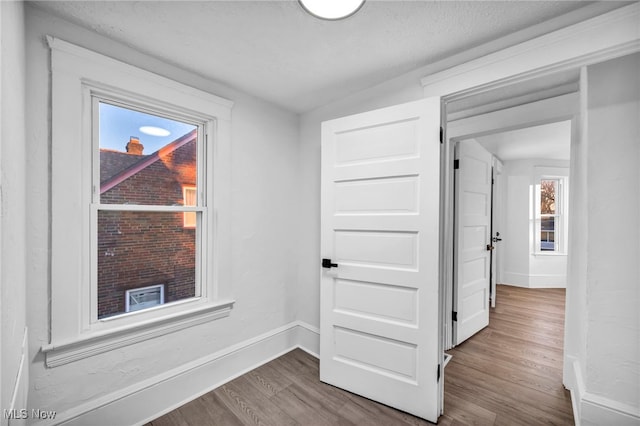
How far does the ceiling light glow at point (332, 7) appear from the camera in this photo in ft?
4.37

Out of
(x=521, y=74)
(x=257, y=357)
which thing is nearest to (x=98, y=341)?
(x=257, y=357)

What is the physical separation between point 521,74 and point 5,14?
2.32 meters

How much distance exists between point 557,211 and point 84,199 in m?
7.46

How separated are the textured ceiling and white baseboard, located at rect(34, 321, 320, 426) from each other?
7.10 feet

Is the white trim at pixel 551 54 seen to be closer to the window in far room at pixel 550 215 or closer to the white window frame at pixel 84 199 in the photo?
the white window frame at pixel 84 199

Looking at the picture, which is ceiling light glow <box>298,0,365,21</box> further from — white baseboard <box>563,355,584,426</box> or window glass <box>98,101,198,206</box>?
white baseboard <box>563,355,584,426</box>

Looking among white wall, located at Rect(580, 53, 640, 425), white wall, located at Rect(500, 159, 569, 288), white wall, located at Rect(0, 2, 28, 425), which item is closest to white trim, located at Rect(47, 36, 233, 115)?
white wall, located at Rect(0, 2, 28, 425)

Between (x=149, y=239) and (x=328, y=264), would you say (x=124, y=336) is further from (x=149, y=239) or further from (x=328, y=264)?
(x=328, y=264)

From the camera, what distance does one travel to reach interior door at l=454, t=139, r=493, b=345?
9.34ft

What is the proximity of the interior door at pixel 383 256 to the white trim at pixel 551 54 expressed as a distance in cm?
24

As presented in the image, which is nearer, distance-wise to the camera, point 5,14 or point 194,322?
point 5,14

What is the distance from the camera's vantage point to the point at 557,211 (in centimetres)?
569

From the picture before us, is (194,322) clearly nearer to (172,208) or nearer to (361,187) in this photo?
(172,208)

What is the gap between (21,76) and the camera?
1266 millimetres
